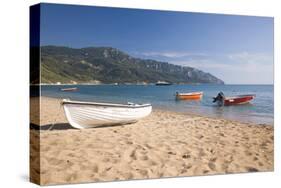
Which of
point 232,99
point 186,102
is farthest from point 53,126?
point 232,99

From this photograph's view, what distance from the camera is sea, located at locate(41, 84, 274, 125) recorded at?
916cm

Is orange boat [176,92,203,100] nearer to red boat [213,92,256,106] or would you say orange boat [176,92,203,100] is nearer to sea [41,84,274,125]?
sea [41,84,274,125]

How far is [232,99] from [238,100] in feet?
0.36

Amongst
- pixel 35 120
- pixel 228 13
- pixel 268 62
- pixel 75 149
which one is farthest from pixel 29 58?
pixel 268 62

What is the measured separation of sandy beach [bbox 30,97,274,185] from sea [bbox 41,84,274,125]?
0.13m

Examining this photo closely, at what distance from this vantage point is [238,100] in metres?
Result: 10.2

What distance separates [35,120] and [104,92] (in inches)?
48.9

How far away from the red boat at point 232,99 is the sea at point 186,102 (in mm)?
66

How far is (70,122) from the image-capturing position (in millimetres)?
9016

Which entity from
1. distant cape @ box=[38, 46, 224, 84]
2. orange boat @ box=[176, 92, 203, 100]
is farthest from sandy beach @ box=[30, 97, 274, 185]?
distant cape @ box=[38, 46, 224, 84]

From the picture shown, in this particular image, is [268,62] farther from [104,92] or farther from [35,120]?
[35,120]

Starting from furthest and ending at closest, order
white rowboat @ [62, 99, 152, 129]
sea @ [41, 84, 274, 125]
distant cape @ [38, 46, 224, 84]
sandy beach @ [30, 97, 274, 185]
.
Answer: sea @ [41, 84, 274, 125], white rowboat @ [62, 99, 152, 129], distant cape @ [38, 46, 224, 84], sandy beach @ [30, 97, 274, 185]

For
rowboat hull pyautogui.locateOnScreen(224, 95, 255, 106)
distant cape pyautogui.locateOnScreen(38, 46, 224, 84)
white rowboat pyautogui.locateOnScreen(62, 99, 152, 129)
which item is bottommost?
white rowboat pyautogui.locateOnScreen(62, 99, 152, 129)

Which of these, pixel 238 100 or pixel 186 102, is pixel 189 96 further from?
pixel 238 100
